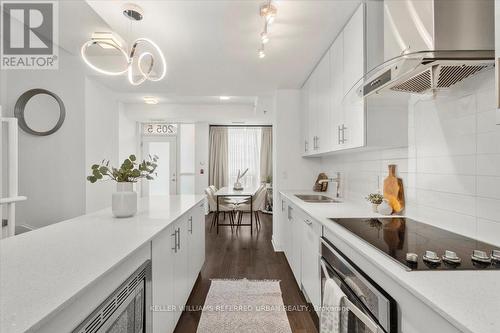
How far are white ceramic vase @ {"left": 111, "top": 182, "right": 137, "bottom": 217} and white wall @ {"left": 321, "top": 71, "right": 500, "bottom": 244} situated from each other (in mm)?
1967

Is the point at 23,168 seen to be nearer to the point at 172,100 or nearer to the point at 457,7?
the point at 172,100

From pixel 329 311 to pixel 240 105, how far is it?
17.0 ft

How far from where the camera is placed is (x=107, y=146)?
3871 mm

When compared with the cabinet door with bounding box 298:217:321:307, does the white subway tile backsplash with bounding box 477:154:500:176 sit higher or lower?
higher

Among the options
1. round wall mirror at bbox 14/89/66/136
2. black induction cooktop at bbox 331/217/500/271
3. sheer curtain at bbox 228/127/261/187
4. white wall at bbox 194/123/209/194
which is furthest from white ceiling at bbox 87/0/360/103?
sheer curtain at bbox 228/127/261/187

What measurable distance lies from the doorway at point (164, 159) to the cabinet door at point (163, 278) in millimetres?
5158

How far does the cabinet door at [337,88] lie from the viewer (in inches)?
83.5

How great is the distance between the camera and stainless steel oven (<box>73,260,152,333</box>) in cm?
86

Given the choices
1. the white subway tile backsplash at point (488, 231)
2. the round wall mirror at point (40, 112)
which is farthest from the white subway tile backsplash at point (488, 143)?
the round wall mirror at point (40, 112)

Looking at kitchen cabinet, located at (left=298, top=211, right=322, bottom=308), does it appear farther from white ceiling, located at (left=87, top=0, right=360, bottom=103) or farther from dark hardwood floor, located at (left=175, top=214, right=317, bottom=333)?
white ceiling, located at (left=87, top=0, right=360, bottom=103)

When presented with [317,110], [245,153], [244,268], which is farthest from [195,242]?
[245,153]

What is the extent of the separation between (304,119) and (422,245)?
2573mm

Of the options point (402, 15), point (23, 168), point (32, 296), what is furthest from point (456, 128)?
point (23, 168)

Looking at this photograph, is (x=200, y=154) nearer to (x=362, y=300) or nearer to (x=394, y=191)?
(x=394, y=191)
